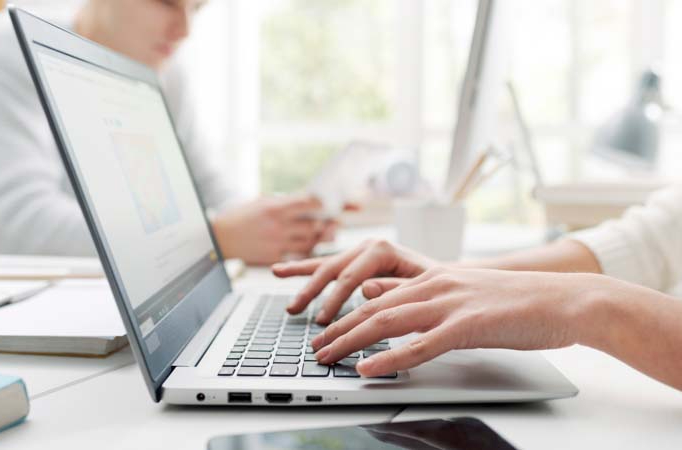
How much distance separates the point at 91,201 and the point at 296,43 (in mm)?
Answer: 2981

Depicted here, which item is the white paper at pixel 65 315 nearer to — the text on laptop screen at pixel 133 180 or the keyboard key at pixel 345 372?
the text on laptop screen at pixel 133 180

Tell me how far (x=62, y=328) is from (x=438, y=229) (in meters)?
0.64

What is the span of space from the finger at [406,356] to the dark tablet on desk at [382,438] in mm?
51

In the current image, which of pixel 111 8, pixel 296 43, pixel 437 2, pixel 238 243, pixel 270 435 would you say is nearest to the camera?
pixel 270 435

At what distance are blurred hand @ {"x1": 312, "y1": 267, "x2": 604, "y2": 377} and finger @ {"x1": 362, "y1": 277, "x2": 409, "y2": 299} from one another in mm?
102

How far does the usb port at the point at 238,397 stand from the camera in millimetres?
433

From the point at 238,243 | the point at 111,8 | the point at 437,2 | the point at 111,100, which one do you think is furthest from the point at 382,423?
the point at 437,2

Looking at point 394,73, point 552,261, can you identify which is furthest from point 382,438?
point 394,73

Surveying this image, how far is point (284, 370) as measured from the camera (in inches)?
18.3

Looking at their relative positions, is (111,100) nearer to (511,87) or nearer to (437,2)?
(511,87)

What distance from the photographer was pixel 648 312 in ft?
1.55

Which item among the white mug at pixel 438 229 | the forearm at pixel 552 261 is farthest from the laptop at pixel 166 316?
the white mug at pixel 438 229

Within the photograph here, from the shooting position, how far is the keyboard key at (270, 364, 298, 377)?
1.51ft

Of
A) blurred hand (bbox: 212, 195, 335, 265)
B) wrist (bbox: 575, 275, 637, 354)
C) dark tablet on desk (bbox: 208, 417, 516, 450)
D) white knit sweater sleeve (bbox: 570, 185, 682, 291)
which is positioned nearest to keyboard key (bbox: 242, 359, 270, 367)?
dark tablet on desk (bbox: 208, 417, 516, 450)
